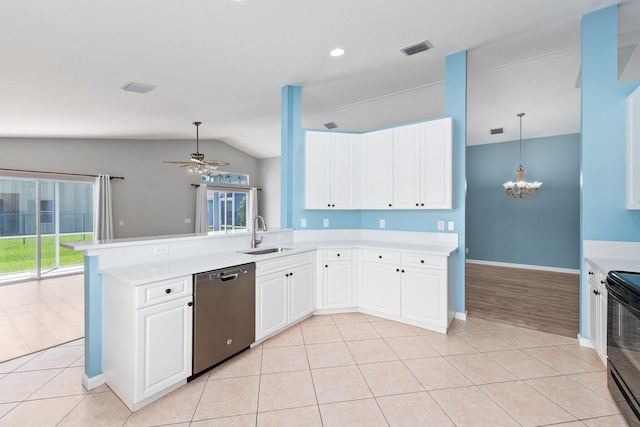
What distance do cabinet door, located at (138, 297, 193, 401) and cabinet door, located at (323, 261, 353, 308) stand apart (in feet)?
5.69

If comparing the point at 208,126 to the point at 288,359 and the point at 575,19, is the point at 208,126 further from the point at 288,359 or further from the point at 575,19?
the point at 575,19

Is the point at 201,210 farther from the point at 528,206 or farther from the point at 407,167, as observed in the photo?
the point at 528,206

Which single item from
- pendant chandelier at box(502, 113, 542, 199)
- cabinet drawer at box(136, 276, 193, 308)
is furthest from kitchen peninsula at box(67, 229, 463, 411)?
pendant chandelier at box(502, 113, 542, 199)

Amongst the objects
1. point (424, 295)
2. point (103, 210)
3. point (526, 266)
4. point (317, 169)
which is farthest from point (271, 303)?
point (526, 266)

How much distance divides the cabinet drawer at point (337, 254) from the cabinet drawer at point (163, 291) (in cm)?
173

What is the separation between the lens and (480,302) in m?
4.11

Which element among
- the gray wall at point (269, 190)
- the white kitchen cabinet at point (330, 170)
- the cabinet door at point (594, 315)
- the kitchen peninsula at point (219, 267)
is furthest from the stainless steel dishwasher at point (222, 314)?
the gray wall at point (269, 190)

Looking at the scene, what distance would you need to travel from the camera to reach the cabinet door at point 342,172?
3930mm

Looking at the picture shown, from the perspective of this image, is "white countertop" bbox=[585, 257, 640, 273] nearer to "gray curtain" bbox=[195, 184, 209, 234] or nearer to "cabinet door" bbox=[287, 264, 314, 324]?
"cabinet door" bbox=[287, 264, 314, 324]

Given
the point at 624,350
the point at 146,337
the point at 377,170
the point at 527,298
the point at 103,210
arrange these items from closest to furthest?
1. the point at 624,350
2. the point at 146,337
3. the point at 377,170
4. the point at 527,298
5. the point at 103,210

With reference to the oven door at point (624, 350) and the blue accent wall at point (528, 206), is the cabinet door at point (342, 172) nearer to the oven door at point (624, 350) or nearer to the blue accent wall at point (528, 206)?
the oven door at point (624, 350)

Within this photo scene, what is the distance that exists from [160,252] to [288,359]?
1.41m

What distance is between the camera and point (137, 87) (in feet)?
12.2

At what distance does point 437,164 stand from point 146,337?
10.3ft
